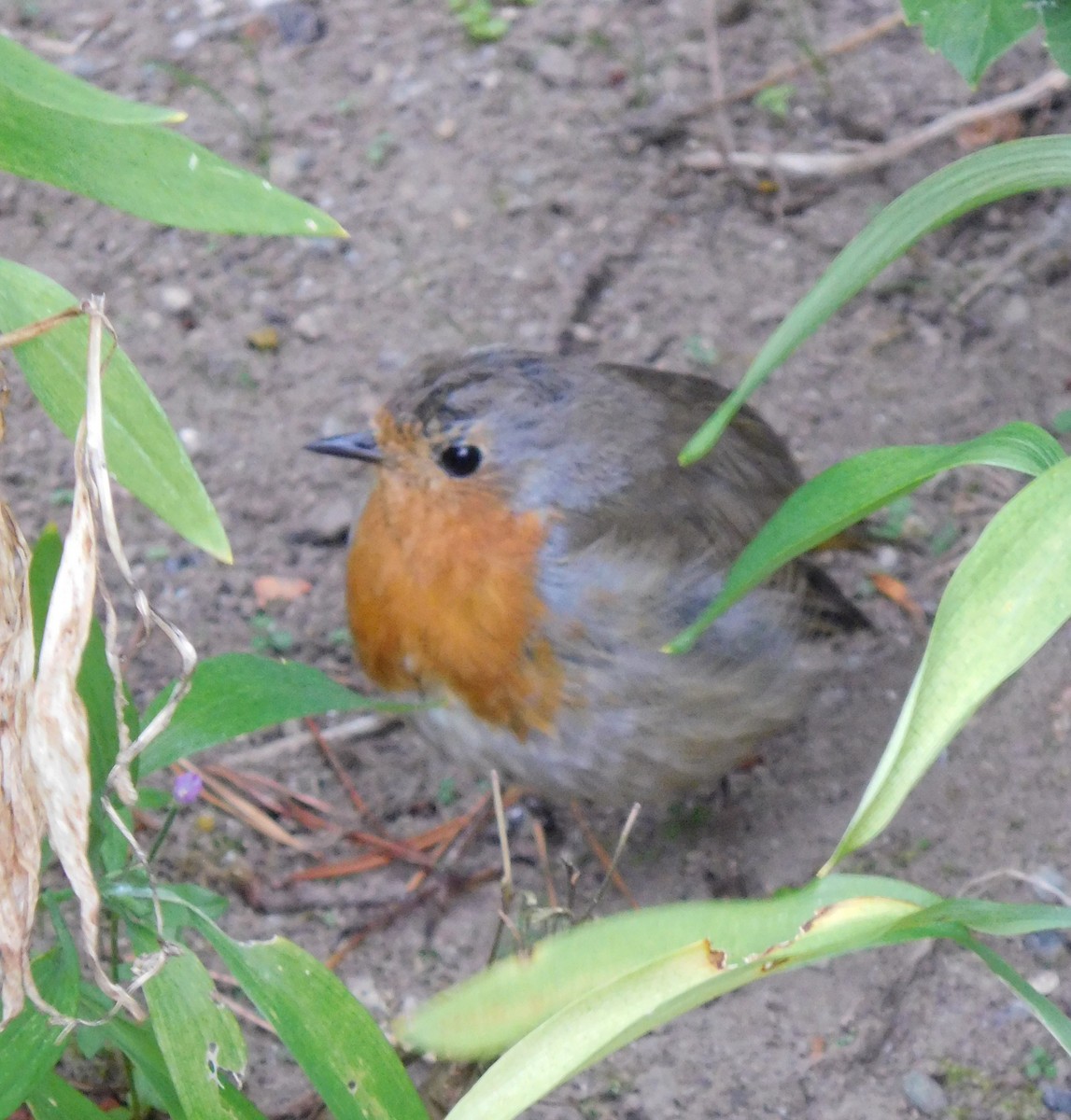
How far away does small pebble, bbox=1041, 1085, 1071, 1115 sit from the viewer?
6.79 feet

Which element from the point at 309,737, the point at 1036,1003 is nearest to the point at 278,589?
the point at 309,737

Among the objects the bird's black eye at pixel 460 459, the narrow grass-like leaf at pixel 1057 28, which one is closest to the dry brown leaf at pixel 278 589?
the bird's black eye at pixel 460 459

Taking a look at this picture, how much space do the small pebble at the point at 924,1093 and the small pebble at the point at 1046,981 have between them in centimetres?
21

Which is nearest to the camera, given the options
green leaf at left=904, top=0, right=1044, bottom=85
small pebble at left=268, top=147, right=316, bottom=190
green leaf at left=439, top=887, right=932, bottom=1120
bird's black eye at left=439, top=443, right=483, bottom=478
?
green leaf at left=439, top=887, right=932, bottom=1120

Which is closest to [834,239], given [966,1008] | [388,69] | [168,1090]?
[388,69]

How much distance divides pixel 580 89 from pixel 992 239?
0.99m

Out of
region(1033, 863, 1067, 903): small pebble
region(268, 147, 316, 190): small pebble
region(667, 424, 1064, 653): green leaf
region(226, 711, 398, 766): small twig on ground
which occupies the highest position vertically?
region(667, 424, 1064, 653): green leaf

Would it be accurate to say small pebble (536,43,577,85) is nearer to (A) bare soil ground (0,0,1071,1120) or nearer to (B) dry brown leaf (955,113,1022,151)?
(A) bare soil ground (0,0,1071,1120)

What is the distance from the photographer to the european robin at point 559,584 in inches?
94.2

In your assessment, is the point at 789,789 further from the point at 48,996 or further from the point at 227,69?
the point at 227,69

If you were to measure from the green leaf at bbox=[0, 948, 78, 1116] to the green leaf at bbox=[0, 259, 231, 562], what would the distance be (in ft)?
1.47

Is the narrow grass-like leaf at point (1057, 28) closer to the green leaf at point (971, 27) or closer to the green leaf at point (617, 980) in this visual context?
the green leaf at point (971, 27)

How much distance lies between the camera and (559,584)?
2395mm

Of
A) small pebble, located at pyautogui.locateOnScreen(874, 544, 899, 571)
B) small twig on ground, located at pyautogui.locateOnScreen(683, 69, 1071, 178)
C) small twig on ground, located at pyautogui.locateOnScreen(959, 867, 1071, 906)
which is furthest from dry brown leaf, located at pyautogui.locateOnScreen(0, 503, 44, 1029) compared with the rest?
small twig on ground, located at pyautogui.locateOnScreen(683, 69, 1071, 178)
